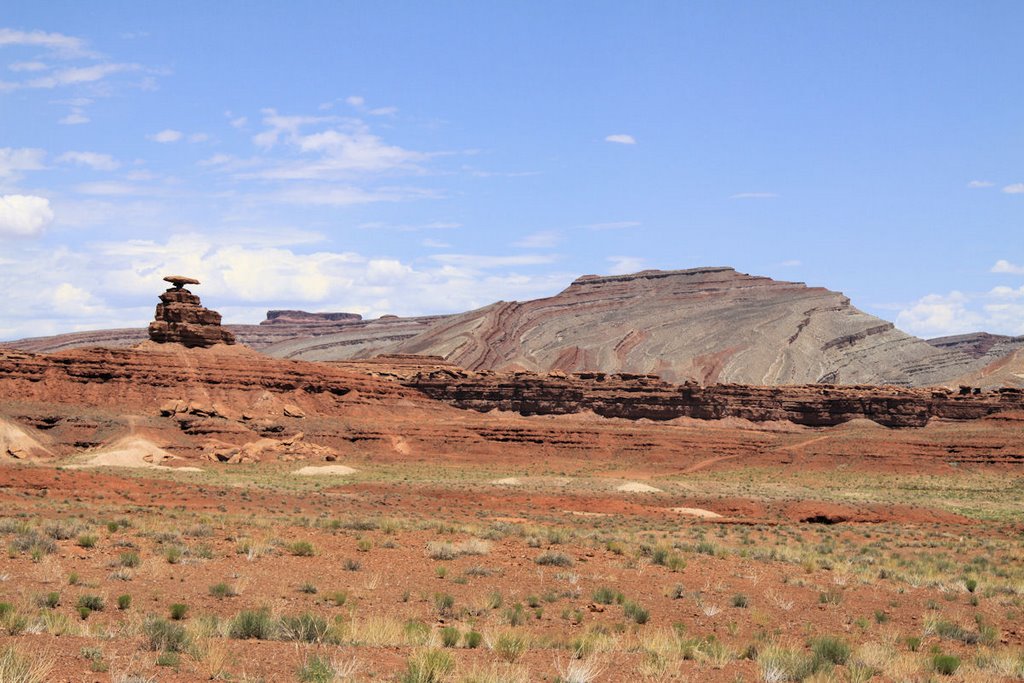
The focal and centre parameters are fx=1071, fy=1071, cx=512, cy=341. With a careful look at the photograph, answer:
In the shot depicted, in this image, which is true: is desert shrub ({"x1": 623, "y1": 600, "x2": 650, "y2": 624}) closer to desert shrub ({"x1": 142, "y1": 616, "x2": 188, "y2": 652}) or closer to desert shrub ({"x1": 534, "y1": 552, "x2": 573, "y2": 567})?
desert shrub ({"x1": 534, "y1": 552, "x2": 573, "y2": 567})

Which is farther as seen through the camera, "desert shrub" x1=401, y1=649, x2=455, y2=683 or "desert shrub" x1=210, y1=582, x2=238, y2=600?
"desert shrub" x1=210, y1=582, x2=238, y2=600

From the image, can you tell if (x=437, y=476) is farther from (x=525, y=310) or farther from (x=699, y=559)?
(x=525, y=310)

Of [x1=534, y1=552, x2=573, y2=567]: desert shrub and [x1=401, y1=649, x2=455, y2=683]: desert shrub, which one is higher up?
[x1=401, y1=649, x2=455, y2=683]: desert shrub

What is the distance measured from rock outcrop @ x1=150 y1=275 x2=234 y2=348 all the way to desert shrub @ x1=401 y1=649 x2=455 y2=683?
238 feet

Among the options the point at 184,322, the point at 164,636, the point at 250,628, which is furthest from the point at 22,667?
the point at 184,322

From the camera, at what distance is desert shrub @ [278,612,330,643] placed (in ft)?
40.3

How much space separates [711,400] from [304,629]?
7625 centimetres

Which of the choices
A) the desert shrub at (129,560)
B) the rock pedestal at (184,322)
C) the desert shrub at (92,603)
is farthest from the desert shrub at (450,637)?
the rock pedestal at (184,322)

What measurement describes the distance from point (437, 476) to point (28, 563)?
3844 cm

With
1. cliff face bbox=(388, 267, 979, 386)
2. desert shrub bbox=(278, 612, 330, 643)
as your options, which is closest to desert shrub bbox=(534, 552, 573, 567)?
desert shrub bbox=(278, 612, 330, 643)

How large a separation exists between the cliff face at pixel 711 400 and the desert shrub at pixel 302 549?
223ft

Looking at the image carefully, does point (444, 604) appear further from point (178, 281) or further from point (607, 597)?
point (178, 281)

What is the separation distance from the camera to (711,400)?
86.4 meters

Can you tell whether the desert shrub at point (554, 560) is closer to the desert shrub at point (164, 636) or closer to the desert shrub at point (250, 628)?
the desert shrub at point (250, 628)
